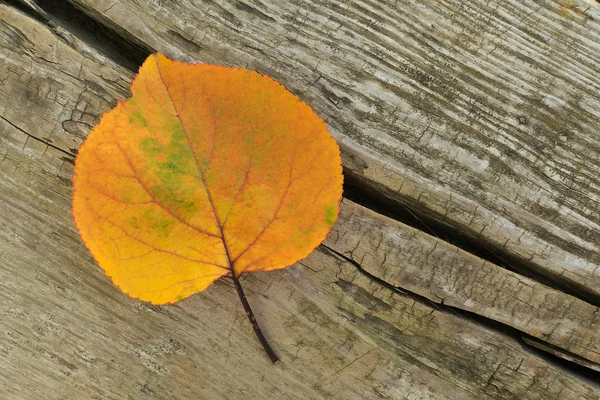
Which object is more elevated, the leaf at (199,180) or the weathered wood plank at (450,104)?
the weathered wood plank at (450,104)

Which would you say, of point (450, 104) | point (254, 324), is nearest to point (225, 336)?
point (254, 324)

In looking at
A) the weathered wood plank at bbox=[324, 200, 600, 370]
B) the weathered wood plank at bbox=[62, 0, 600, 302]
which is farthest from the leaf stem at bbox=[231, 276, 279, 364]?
the weathered wood plank at bbox=[62, 0, 600, 302]

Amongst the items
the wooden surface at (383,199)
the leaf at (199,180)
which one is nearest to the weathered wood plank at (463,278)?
the wooden surface at (383,199)

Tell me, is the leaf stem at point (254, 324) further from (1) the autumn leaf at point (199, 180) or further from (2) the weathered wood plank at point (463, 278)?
(2) the weathered wood plank at point (463, 278)

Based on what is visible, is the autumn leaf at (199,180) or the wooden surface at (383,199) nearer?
the autumn leaf at (199,180)

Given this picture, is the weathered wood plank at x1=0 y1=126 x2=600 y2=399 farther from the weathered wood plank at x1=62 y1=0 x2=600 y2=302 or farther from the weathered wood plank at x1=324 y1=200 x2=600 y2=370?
the weathered wood plank at x1=62 y1=0 x2=600 y2=302

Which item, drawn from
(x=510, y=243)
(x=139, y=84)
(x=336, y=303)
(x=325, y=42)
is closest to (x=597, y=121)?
(x=510, y=243)
